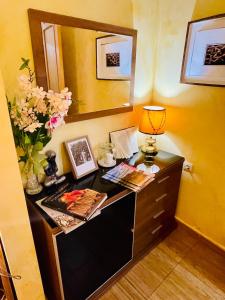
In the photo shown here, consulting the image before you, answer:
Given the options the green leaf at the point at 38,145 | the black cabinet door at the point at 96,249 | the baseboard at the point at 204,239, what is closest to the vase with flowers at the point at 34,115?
the green leaf at the point at 38,145

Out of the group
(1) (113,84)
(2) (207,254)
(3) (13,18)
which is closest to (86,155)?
(1) (113,84)

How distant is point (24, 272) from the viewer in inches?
41.3

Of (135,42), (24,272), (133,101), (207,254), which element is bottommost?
(207,254)

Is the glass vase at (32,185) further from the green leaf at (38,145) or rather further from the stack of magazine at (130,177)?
the stack of magazine at (130,177)

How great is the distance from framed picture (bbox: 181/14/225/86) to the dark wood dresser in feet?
2.25

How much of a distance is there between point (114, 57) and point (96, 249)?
1373mm

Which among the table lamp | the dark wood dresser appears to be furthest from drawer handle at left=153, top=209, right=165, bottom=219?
the table lamp

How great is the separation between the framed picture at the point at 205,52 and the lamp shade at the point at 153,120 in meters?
0.35

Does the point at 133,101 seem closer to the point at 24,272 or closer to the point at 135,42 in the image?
the point at 135,42

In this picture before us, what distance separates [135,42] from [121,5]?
0.90ft

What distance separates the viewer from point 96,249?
51.3 inches

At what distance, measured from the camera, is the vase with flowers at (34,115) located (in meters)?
1.01

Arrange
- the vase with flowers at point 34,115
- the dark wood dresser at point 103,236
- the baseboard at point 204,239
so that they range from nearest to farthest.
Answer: the vase with flowers at point 34,115
the dark wood dresser at point 103,236
the baseboard at point 204,239

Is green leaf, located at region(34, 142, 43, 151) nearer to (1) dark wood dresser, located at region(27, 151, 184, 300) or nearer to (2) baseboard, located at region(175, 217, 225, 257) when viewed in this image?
(1) dark wood dresser, located at region(27, 151, 184, 300)
